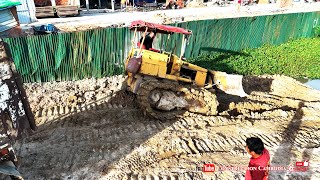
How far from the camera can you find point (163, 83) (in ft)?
28.0

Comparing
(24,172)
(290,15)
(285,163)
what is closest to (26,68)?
(24,172)

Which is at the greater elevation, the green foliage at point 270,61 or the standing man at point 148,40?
the standing man at point 148,40

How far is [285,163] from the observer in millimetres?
6730

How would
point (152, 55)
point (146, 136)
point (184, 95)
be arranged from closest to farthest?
point (146, 136) → point (152, 55) → point (184, 95)

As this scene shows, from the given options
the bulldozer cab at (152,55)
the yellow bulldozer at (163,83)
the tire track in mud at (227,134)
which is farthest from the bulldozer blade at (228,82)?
the bulldozer cab at (152,55)

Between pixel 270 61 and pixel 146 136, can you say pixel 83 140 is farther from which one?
pixel 270 61

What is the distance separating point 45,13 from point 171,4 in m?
11.4

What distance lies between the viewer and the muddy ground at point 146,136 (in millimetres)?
6320

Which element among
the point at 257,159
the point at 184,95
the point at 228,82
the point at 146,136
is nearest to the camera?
the point at 257,159

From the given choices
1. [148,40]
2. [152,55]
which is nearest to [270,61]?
[148,40]

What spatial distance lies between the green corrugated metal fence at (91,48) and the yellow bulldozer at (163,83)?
2.51 metres

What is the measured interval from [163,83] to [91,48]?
12.3ft

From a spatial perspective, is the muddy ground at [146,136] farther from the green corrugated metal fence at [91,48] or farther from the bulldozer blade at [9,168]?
the bulldozer blade at [9,168]

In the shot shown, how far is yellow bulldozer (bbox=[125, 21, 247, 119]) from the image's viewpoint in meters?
8.37
